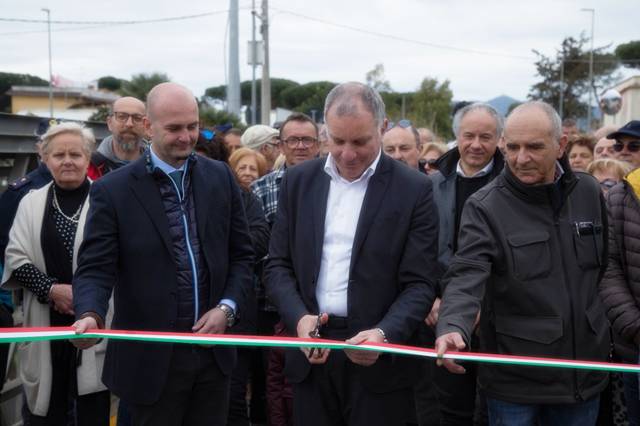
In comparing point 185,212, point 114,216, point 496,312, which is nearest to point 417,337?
point 496,312

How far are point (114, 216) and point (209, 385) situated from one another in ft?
3.07

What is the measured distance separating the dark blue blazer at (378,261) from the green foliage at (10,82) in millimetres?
87729

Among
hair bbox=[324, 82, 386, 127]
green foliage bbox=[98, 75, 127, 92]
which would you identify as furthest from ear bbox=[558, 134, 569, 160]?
green foliage bbox=[98, 75, 127, 92]

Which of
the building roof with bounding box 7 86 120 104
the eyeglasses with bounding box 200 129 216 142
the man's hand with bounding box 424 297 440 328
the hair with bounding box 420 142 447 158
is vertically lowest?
the man's hand with bounding box 424 297 440 328

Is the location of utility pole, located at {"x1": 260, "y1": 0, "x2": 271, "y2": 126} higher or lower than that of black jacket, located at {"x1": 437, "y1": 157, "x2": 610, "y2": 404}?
higher

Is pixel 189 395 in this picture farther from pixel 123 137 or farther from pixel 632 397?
pixel 123 137

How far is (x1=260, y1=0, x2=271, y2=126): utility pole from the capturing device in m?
23.8

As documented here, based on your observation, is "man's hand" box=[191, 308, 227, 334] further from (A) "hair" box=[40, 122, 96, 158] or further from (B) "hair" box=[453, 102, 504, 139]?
(B) "hair" box=[453, 102, 504, 139]

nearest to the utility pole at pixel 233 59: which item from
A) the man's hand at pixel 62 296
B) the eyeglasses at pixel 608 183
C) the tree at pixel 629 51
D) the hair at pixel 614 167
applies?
the hair at pixel 614 167

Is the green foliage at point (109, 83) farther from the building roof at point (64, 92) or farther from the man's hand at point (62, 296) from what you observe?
the man's hand at point (62, 296)

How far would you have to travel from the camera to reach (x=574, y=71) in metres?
42.8

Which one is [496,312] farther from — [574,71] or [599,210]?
[574,71]

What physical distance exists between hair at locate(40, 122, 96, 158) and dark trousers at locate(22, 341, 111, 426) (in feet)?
3.98

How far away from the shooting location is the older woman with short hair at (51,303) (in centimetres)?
411
